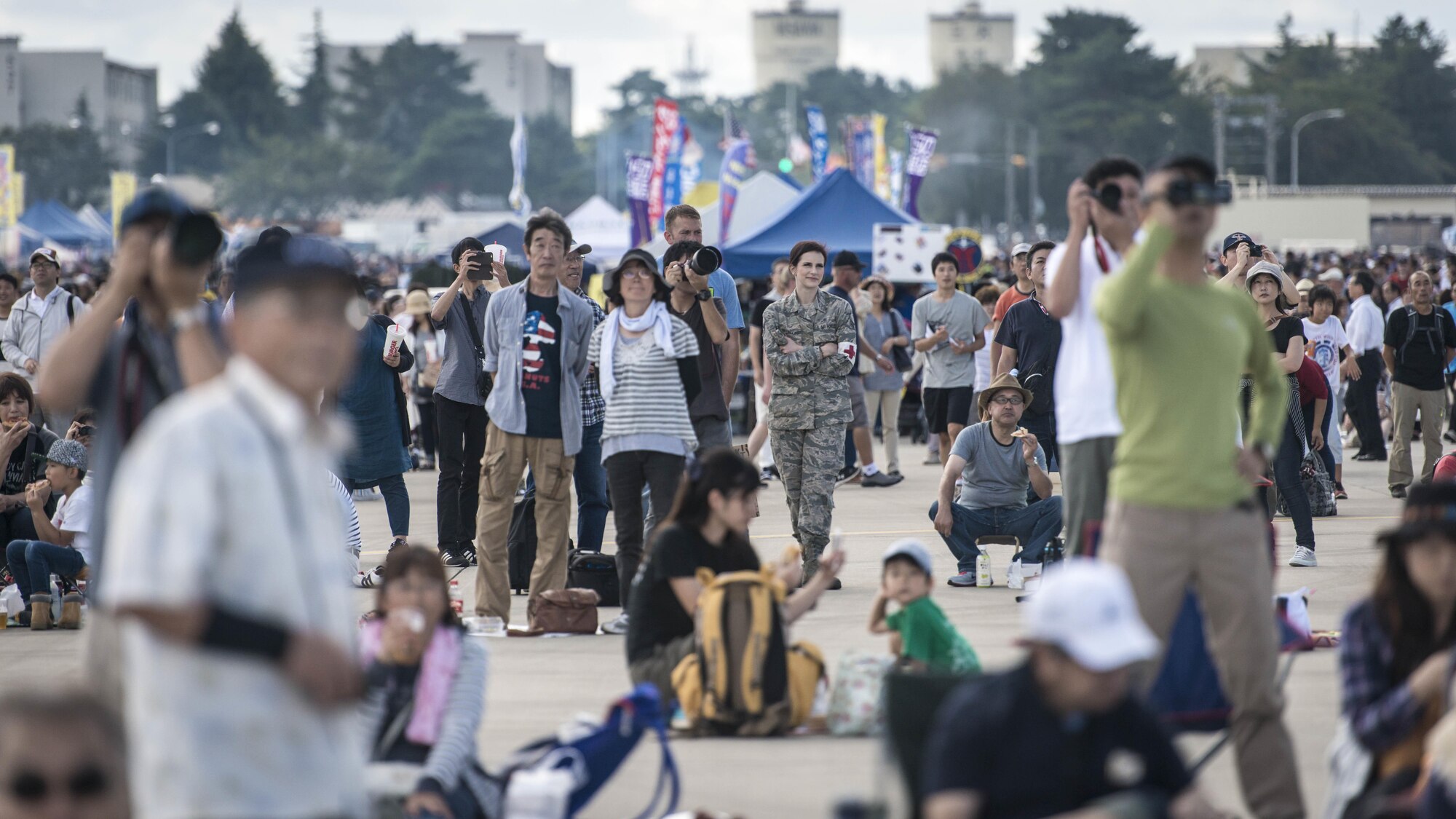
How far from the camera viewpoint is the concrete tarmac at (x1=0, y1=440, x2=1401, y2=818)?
17.6ft

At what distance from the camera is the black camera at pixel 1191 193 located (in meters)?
4.39

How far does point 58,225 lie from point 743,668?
204 feet

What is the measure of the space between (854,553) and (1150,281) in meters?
6.03

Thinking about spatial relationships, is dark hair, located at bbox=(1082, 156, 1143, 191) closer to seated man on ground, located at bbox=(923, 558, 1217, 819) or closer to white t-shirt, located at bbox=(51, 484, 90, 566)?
seated man on ground, located at bbox=(923, 558, 1217, 819)

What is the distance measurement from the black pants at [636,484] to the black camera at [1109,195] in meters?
3.07

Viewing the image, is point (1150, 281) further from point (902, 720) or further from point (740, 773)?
point (740, 773)

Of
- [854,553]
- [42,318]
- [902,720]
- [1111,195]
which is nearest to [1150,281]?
[1111,195]

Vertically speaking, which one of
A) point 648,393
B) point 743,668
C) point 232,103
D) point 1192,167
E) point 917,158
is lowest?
Result: point 743,668

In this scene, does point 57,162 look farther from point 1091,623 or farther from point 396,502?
point 1091,623

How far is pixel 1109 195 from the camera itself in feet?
17.1

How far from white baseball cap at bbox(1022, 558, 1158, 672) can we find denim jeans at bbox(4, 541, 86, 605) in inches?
262

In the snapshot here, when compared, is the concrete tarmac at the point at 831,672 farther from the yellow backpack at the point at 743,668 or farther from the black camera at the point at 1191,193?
the black camera at the point at 1191,193

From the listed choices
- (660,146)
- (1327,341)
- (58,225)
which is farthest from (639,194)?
(58,225)

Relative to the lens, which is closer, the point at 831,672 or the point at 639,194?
the point at 831,672
